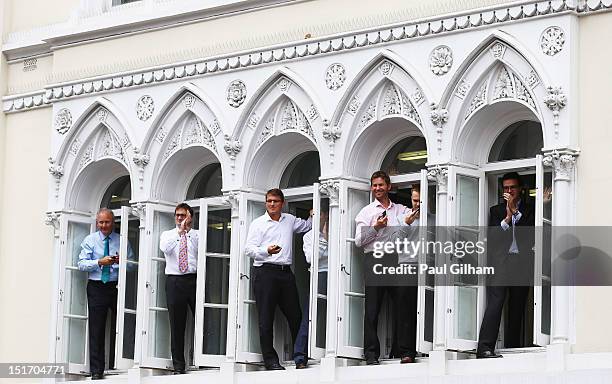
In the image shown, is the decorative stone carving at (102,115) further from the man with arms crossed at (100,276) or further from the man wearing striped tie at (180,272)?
the man wearing striped tie at (180,272)

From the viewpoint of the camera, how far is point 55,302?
24.5 meters

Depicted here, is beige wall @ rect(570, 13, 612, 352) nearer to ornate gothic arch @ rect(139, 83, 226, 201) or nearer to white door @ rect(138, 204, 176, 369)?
ornate gothic arch @ rect(139, 83, 226, 201)

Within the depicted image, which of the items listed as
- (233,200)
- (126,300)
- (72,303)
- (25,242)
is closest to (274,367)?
(233,200)

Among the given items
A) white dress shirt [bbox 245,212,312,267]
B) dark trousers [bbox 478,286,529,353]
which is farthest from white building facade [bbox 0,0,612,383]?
white dress shirt [bbox 245,212,312,267]

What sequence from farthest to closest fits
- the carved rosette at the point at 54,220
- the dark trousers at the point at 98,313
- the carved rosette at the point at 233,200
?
1. the carved rosette at the point at 54,220
2. the dark trousers at the point at 98,313
3. the carved rosette at the point at 233,200

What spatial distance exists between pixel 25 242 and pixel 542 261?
6.94 metres

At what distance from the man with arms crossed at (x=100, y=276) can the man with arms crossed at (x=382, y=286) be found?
3.36 m

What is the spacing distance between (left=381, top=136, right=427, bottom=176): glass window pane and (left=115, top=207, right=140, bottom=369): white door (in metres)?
3.16

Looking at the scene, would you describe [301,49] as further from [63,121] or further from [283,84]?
[63,121]

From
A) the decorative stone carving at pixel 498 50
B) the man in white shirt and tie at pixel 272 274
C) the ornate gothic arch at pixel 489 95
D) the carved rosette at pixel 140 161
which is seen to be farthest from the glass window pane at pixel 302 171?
the decorative stone carving at pixel 498 50

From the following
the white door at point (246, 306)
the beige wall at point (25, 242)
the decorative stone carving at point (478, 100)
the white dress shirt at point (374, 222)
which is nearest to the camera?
the decorative stone carving at point (478, 100)

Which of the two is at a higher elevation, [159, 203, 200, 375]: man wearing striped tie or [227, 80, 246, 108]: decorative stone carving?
[227, 80, 246, 108]: decorative stone carving

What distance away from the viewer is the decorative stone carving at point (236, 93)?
23.1 meters

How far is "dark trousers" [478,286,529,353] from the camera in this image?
68.0 feet
